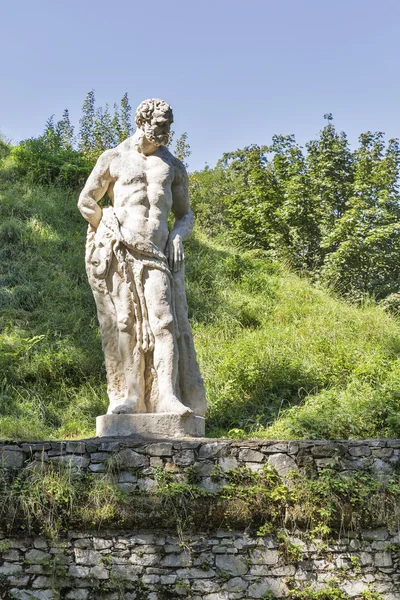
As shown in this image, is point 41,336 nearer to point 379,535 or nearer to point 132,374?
point 132,374

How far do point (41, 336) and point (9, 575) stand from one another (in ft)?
17.6

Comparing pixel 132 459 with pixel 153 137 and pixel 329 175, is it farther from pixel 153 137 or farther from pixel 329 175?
pixel 329 175

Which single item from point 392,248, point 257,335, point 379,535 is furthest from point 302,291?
point 379,535

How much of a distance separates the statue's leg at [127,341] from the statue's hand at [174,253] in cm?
43

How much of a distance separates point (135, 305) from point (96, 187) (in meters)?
1.08

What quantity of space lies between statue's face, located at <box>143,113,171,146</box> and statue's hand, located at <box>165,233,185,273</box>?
82cm

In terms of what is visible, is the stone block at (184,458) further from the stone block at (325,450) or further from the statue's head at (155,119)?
the statue's head at (155,119)

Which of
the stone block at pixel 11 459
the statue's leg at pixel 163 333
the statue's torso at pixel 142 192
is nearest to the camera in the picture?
the stone block at pixel 11 459

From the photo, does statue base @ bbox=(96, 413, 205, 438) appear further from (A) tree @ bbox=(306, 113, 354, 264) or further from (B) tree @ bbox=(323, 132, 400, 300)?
(A) tree @ bbox=(306, 113, 354, 264)

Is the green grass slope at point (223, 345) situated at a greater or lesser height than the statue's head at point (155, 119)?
lesser

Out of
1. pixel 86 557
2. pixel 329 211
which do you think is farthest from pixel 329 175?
pixel 86 557

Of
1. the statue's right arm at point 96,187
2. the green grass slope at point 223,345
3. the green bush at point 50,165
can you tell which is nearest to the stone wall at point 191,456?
the green grass slope at point 223,345

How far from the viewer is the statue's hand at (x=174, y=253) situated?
603 cm

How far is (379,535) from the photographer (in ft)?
16.5
